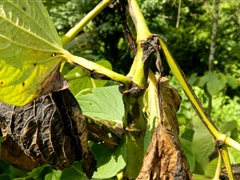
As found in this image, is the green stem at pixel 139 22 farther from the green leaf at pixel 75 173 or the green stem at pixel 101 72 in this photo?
the green leaf at pixel 75 173

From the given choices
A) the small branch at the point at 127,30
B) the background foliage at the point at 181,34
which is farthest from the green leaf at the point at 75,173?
the background foliage at the point at 181,34

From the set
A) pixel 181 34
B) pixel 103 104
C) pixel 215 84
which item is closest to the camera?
pixel 103 104

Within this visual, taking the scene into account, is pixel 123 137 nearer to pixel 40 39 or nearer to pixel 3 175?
pixel 40 39

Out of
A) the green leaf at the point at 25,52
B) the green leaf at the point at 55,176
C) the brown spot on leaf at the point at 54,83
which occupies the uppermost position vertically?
the green leaf at the point at 25,52

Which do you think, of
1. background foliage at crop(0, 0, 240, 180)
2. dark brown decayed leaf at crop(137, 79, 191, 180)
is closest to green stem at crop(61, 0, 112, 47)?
dark brown decayed leaf at crop(137, 79, 191, 180)

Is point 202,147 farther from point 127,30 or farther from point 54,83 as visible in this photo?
point 54,83

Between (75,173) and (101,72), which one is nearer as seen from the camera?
(101,72)

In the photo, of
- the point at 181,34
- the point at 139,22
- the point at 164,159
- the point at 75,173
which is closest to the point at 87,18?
the point at 139,22
